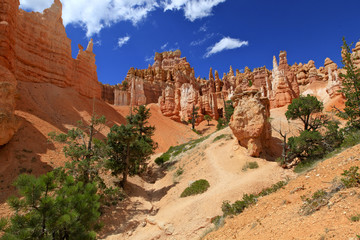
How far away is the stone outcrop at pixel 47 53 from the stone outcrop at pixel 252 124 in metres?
29.2

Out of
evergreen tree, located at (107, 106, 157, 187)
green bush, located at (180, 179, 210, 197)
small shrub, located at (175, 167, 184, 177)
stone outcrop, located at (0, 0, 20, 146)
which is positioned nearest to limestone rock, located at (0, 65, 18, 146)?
stone outcrop, located at (0, 0, 20, 146)

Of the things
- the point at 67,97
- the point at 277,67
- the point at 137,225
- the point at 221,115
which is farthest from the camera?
the point at 221,115

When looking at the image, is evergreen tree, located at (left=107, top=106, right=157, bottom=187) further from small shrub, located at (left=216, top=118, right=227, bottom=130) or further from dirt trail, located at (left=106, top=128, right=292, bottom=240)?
small shrub, located at (left=216, top=118, right=227, bottom=130)

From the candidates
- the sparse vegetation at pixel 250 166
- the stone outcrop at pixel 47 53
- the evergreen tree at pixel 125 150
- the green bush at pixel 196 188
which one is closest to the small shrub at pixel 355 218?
the green bush at pixel 196 188

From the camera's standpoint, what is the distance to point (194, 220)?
469 inches

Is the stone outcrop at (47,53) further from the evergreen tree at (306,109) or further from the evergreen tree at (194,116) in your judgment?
the evergreen tree at (306,109)

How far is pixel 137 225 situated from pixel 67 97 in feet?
85.9

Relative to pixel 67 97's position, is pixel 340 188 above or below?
below

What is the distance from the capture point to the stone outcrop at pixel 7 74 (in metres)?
15.3

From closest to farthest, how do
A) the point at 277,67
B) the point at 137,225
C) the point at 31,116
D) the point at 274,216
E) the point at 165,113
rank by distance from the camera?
the point at 274,216 < the point at 137,225 < the point at 31,116 < the point at 277,67 < the point at 165,113

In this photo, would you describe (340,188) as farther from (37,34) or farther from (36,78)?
(37,34)

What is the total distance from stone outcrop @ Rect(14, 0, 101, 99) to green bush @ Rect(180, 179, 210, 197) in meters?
27.8

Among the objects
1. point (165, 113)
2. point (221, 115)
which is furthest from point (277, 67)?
point (165, 113)

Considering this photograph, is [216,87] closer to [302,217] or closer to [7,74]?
[7,74]
